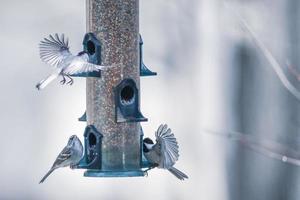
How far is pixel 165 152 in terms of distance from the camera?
28.2 ft

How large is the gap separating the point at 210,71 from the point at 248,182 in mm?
1149

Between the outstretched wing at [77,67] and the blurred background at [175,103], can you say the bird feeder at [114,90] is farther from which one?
the blurred background at [175,103]

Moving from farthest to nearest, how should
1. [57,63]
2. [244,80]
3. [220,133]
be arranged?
[244,80]
[220,133]
[57,63]

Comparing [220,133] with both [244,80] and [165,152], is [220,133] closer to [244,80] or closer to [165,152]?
[244,80]

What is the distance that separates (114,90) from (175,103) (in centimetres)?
481

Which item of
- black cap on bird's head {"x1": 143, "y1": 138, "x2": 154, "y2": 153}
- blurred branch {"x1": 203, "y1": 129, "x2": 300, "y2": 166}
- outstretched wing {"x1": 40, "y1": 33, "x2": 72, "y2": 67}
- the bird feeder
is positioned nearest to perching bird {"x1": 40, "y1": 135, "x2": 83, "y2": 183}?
the bird feeder

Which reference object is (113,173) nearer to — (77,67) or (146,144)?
(146,144)

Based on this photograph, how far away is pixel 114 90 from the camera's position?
28.8 feet

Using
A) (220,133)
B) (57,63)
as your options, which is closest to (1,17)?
(220,133)

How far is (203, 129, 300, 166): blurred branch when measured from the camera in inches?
459

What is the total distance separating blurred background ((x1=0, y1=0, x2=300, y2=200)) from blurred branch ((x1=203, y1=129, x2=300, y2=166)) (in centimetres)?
52

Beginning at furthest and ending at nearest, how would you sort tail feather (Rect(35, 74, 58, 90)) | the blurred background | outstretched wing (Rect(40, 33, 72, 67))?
the blurred background < outstretched wing (Rect(40, 33, 72, 67)) < tail feather (Rect(35, 74, 58, 90))

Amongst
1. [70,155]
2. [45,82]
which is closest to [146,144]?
[70,155]

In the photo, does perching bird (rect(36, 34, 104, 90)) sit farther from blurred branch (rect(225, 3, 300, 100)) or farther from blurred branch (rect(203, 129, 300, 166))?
blurred branch (rect(203, 129, 300, 166))
